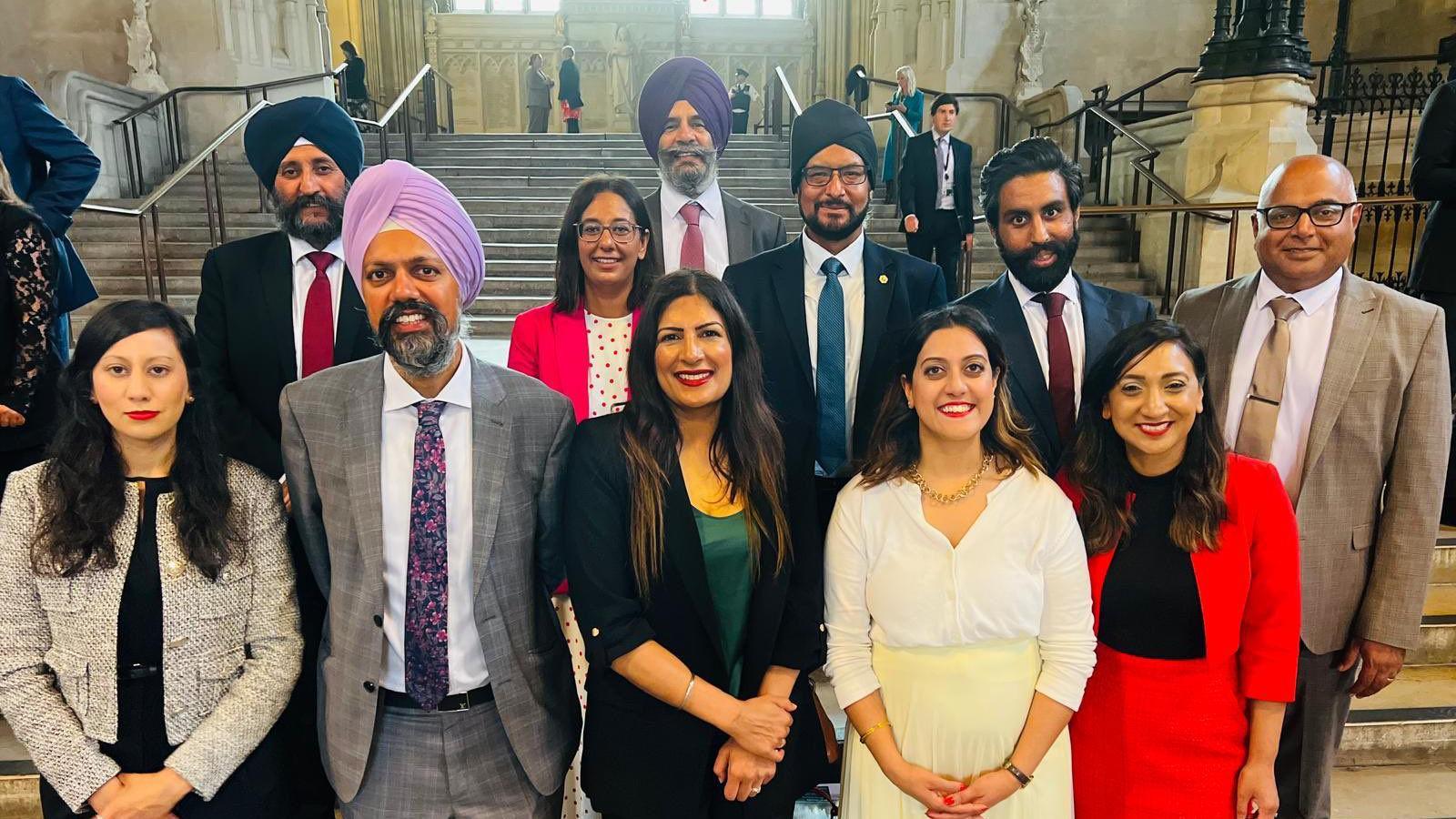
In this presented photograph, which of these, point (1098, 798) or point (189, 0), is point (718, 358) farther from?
point (189, 0)

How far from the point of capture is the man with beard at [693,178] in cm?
281

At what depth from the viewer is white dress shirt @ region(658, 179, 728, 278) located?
2846 mm

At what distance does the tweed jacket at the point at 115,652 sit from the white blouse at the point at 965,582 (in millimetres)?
1225

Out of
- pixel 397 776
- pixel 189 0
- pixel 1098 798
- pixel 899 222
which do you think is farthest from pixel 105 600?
pixel 189 0

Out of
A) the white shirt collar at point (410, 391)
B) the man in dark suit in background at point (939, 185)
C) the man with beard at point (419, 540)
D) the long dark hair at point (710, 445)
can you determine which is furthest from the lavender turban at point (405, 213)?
the man in dark suit in background at point (939, 185)

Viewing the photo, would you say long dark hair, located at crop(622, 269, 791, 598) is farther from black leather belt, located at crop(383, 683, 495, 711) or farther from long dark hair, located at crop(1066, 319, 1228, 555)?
long dark hair, located at crop(1066, 319, 1228, 555)

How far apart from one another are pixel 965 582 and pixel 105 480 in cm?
176

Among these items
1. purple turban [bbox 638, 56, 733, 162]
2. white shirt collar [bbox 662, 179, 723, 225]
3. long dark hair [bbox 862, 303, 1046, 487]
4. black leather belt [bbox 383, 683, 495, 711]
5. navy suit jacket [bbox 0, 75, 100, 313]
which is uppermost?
purple turban [bbox 638, 56, 733, 162]

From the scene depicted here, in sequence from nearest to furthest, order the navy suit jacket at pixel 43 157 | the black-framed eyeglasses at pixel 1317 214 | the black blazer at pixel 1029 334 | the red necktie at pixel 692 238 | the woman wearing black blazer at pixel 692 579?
1. the woman wearing black blazer at pixel 692 579
2. the black-framed eyeglasses at pixel 1317 214
3. the black blazer at pixel 1029 334
4. the red necktie at pixel 692 238
5. the navy suit jacket at pixel 43 157

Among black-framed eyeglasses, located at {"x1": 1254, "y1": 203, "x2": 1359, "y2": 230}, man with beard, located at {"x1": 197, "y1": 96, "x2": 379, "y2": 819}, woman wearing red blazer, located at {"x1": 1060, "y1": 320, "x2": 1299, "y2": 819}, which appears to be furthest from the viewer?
man with beard, located at {"x1": 197, "y1": 96, "x2": 379, "y2": 819}

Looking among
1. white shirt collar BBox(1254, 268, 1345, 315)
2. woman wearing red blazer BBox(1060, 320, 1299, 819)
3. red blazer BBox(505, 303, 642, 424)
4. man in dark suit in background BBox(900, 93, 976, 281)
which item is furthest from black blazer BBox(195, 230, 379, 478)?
man in dark suit in background BBox(900, 93, 976, 281)

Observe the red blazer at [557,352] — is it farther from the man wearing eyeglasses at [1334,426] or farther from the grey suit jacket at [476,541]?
the man wearing eyeglasses at [1334,426]

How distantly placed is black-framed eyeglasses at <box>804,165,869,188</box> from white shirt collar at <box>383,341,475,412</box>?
44.0 inches

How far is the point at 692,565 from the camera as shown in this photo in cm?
181
